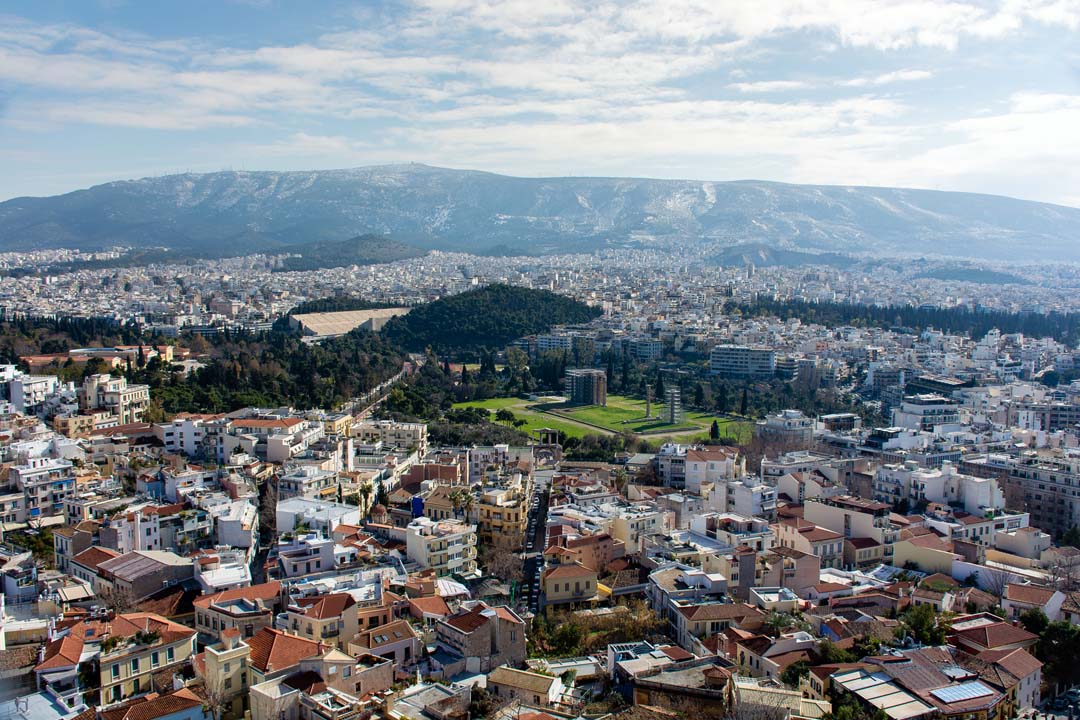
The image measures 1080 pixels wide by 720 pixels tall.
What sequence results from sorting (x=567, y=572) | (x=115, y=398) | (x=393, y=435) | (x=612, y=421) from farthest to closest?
(x=612, y=421), (x=115, y=398), (x=393, y=435), (x=567, y=572)

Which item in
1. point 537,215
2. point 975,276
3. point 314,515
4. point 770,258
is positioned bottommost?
point 314,515

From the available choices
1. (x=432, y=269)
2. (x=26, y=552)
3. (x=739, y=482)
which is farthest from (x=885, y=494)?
(x=432, y=269)

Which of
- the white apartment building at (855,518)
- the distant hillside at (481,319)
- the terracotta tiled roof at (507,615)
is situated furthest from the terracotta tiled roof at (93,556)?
the distant hillside at (481,319)

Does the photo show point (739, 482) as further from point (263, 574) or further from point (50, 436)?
point (50, 436)

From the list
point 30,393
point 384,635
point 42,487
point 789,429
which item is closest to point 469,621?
point 384,635

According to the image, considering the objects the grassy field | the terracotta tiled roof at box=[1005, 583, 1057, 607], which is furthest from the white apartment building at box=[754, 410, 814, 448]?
the terracotta tiled roof at box=[1005, 583, 1057, 607]

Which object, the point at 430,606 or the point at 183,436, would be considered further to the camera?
the point at 183,436

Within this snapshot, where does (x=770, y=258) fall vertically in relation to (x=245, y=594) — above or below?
above

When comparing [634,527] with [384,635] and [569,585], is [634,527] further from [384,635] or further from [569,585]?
[384,635]
